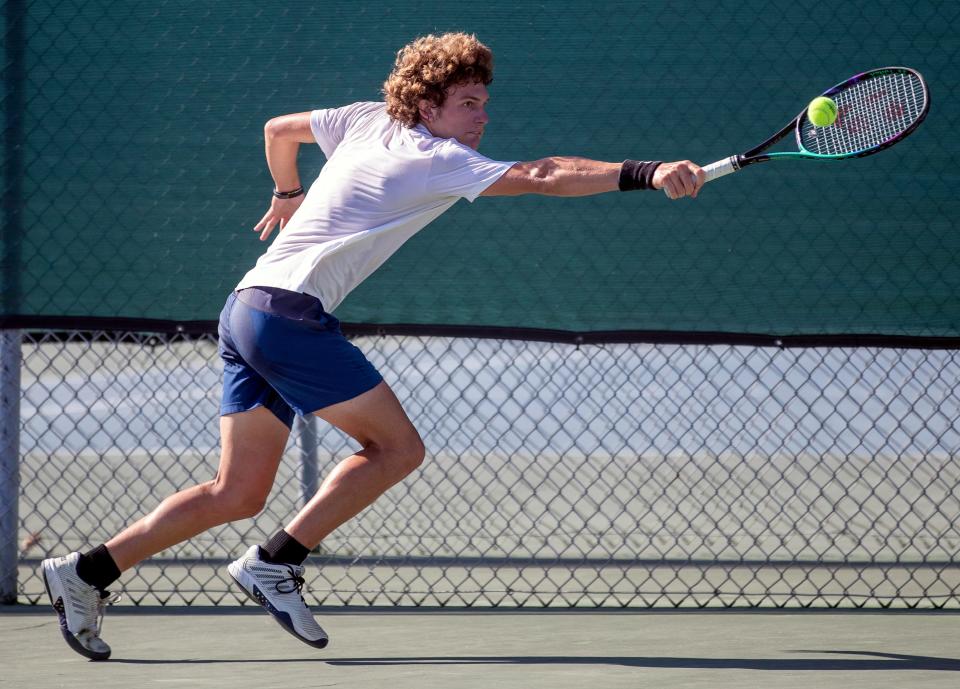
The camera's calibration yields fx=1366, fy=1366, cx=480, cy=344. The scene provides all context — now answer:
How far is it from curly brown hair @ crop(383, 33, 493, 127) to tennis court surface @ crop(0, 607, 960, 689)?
1.38 m

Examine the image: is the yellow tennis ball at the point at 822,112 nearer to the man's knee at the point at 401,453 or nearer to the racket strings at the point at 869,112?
the racket strings at the point at 869,112

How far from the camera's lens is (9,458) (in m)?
4.38

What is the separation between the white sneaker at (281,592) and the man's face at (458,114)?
111cm

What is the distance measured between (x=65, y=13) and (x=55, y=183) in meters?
0.56

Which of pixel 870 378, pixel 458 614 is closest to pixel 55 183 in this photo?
pixel 458 614

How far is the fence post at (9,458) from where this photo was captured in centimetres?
437

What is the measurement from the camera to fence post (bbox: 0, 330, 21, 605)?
4367mm

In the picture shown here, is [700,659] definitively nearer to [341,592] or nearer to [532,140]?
[341,592]

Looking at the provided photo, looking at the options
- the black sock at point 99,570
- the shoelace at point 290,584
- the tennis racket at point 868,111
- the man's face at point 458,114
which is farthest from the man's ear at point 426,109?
the black sock at point 99,570

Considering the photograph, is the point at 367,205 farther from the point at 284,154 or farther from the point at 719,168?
the point at 719,168

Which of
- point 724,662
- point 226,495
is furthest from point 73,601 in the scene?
point 724,662

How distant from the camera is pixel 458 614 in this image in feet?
14.1

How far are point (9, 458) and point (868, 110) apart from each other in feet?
9.30

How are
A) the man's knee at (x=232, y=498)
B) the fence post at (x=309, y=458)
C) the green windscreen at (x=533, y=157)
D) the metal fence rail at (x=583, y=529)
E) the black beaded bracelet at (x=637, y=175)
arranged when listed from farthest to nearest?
the fence post at (x=309, y=458) < the metal fence rail at (x=583, y=529) < the green windscreen at (x=533, y=157) < the man's knee at (x=232, y=498) < the black beaded bracelet at (x=637, y=175)
